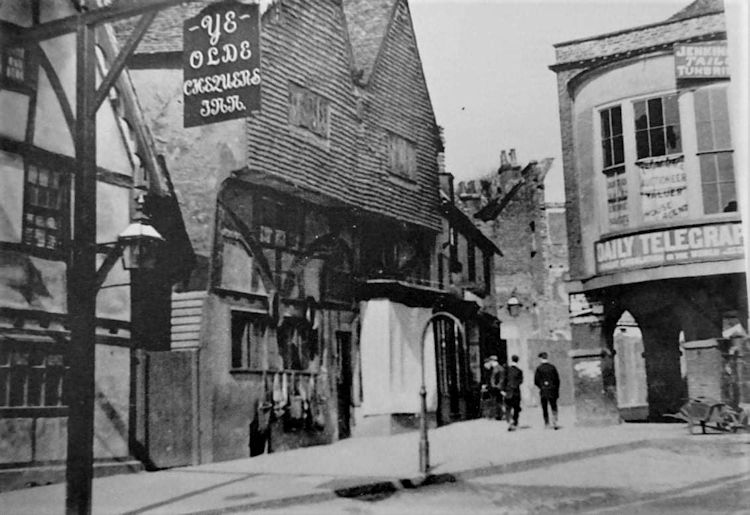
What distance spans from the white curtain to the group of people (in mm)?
1261

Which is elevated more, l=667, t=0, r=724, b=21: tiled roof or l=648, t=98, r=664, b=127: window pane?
l=667, t=0, r=724, b=21: tiled roof

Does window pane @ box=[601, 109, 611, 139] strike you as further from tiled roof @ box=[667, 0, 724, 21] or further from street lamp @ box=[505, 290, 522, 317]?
street lamp @ box=[505, 290, 522, 317]

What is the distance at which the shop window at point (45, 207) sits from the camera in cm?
838

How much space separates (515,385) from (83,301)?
22.4 feet

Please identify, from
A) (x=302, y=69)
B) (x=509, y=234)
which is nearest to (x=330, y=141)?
(x=302, y=69)

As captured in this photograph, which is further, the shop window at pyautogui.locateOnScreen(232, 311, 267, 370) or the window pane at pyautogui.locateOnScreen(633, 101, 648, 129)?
the window pane at pyautogui.locateOnScreen(633, 101, 648, 129)

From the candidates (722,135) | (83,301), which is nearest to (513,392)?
(722,135)

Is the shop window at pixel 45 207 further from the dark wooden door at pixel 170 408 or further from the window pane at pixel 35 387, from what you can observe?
the dark wooden door at pixel 170 408

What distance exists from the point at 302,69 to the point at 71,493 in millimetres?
5487

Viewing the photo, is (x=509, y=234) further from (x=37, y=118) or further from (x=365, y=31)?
(x=37, y=118)

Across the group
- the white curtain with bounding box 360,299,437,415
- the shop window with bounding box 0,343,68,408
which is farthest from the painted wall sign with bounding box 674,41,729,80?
the shop window with bounding box 0,343,68,408

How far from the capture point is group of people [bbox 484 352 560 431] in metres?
11.6

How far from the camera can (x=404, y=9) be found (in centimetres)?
996

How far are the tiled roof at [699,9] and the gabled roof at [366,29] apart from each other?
360 cm
